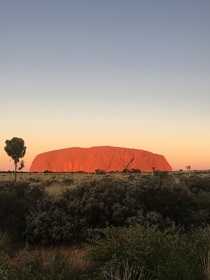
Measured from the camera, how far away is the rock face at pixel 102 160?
178250 mm

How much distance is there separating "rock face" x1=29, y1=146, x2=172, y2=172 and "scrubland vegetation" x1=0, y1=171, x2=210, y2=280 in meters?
162

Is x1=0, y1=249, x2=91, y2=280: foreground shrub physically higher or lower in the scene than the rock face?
lower

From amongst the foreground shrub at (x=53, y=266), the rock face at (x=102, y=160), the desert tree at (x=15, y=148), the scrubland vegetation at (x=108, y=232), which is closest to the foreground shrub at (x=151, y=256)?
the scrubland vegetation at (x=108, y=232)

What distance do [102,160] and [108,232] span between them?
569 ft

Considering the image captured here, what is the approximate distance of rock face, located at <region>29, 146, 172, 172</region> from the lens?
178250 millimetres

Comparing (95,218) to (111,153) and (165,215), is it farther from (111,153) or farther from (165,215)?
(111,153)

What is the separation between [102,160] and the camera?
18100 centimetres

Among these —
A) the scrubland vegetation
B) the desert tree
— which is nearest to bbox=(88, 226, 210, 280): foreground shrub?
the scrubland vegetation

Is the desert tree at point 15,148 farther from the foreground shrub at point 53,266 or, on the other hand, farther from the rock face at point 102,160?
the rock face at point 102,160

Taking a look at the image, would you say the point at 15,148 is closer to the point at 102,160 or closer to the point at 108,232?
the point at 108,232

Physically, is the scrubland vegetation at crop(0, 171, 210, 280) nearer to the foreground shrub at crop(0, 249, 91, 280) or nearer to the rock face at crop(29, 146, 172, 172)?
the foreground shrub at crop(0, 249, 91, 280)

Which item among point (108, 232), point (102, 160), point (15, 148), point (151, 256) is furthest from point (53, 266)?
point (102, 160)

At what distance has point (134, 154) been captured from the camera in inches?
7407

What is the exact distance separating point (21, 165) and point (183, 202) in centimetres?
6694
